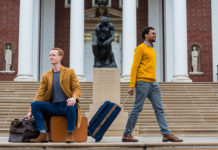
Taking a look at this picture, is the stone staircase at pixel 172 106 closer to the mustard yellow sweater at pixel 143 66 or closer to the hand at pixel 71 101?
the mustard yellow sweater at pixel 143 66

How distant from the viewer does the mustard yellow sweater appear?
5.88m

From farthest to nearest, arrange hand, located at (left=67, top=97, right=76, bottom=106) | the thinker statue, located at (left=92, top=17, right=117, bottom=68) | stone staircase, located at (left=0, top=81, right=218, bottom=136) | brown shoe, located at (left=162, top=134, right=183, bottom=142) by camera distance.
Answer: stone staircase, located at (left=0, top=81, right=218, bottom=136), the thinker statue, located at (left=92, top=17, right=117, bottom=68), brown shoe, located at (left=162, top=134, right=183, bottom=142), hand, located at (left=67, top=97, right=76, bottom=106)

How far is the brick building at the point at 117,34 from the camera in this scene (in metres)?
18.0

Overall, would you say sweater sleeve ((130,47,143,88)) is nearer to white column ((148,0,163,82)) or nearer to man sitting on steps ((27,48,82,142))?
man sitting on steps ((27,48,82,142))

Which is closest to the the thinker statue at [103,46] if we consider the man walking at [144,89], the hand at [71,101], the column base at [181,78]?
the man walking at [144,89]

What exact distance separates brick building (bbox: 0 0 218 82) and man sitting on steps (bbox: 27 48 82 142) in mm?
12069

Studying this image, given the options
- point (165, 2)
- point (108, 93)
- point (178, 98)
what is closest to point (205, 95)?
point (178, 98)

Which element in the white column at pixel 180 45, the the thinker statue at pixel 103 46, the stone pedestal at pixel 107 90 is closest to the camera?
the stone pedestal at pixel 107 90

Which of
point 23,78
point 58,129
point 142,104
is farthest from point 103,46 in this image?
point 23,78

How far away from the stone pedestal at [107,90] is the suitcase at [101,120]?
2.83 m

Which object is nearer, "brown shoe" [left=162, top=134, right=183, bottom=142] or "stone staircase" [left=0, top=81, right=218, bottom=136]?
"brown shoe" [left=162, top=134, right=183, bottom=142]

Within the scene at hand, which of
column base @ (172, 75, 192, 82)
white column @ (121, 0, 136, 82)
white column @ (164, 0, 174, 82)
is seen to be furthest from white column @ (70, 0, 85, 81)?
white column @ (164, 0, 174, 82)

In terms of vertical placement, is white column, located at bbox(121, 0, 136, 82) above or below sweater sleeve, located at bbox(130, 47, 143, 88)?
above

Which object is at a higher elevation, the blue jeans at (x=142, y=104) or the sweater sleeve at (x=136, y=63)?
the sweater sleeve at (x=136, y=63)
